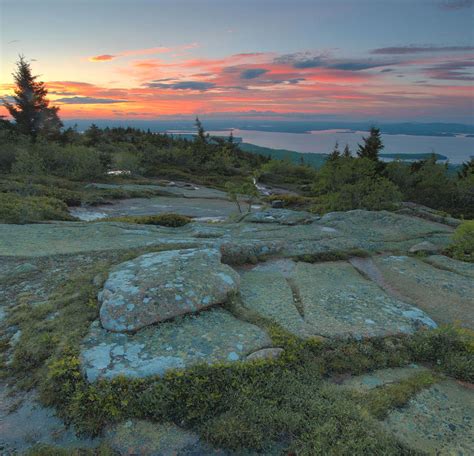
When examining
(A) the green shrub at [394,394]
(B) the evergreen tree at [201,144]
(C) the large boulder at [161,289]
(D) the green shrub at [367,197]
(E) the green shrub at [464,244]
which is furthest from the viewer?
(B) the evergreen tree at [201,144]

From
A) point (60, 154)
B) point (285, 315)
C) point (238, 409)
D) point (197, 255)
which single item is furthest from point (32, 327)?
point (60, 154)

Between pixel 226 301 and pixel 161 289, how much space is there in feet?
4.63

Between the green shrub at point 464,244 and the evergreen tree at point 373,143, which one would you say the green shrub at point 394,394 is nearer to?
the green shrub at point 464,244

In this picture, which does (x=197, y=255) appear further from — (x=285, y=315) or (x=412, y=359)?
(x=412, y=359)

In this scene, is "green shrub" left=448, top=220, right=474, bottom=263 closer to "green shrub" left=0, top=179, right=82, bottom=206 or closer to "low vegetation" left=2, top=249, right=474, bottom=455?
"low vegetation" left=2, top=249, right=474, bottom=455

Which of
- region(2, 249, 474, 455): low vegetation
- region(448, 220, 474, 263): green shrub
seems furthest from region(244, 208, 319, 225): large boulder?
region(2, 249, 474, 455): low vegetation

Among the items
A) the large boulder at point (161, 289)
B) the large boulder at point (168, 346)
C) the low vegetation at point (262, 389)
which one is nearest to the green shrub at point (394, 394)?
the low vegetation at point (262, 389)

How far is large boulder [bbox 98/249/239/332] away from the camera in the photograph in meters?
6.02

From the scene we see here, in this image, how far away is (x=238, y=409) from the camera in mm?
4574

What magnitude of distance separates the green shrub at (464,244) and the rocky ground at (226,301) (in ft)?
2.15

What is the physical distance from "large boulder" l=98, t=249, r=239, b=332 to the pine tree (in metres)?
62.0

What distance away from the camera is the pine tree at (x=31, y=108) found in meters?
57.5

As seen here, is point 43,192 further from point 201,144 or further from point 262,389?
point 201,144

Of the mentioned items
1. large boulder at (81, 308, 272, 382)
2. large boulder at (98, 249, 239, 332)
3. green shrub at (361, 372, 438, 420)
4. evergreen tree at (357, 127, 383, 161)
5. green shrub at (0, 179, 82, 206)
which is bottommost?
green shrub at (0, 179, 82, 206)
